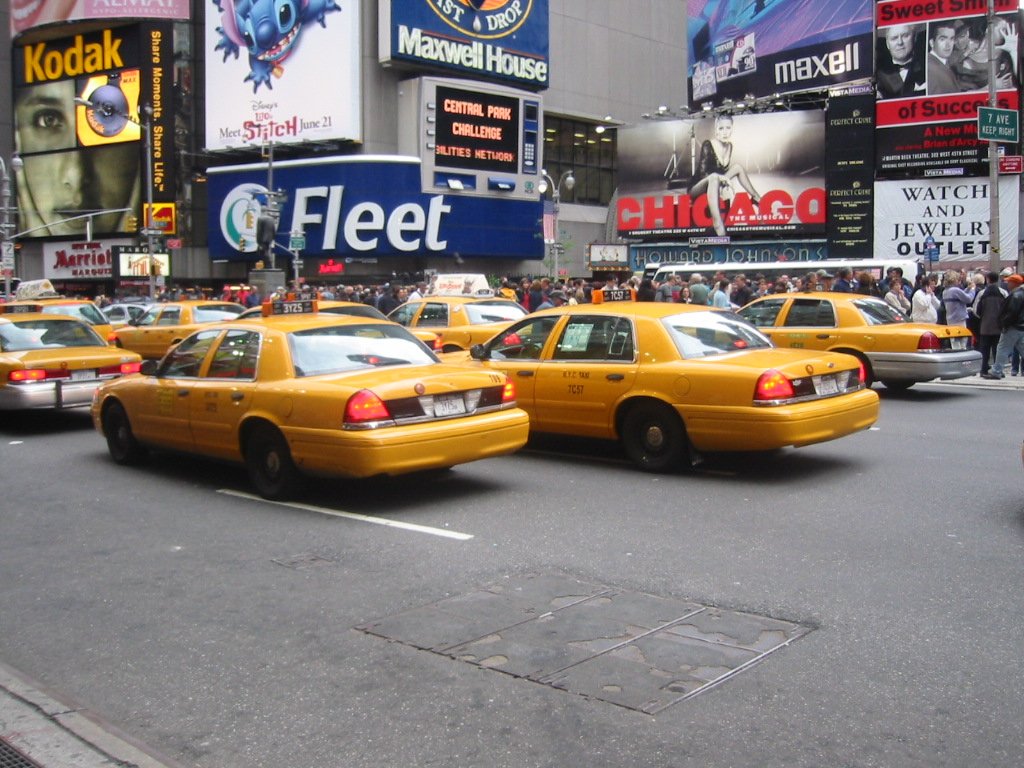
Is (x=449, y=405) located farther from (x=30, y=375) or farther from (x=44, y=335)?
(x=44, y=335)

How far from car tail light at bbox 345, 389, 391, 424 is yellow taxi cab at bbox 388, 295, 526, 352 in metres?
8.38

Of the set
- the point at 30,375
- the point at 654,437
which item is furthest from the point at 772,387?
the point at 30,375

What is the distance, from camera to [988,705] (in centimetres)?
448

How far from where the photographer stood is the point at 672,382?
31.1 feet

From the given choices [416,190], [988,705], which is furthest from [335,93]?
[988,705]

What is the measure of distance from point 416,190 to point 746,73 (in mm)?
16123

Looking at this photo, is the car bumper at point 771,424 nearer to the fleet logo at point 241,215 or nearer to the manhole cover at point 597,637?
the manhole cover at point 597,637

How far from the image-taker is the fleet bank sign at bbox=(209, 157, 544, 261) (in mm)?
48438

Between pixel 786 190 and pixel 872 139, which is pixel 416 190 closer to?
pixel 786 190

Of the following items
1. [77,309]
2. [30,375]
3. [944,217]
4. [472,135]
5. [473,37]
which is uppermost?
[473,37]

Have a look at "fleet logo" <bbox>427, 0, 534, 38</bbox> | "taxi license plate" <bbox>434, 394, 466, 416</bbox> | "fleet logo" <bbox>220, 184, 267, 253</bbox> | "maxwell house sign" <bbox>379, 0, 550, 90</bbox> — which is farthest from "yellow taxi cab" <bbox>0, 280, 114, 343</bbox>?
"fleet logo" <bbox>427, 0, 534, 38</bbox>

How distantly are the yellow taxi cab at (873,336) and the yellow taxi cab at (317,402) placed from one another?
760 cm

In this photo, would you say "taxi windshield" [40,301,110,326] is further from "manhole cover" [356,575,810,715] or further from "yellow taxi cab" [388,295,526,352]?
"manhole cover" [356,575,810,715]

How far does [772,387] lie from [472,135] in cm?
4363
